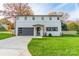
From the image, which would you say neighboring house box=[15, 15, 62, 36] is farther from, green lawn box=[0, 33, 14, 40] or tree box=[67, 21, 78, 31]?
green lawn box=[0, 33, 14, 40]

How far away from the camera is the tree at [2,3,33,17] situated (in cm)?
1141

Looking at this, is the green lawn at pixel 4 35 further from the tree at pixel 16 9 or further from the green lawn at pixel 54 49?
the green lawn at pixel 54 49

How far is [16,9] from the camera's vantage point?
11750mm

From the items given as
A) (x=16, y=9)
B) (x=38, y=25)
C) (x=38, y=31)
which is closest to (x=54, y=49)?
(x=16, y=9)

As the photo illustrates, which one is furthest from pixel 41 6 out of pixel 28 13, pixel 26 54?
pixel 26 54

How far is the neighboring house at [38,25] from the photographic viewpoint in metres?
12.5

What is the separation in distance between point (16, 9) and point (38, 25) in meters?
1.92

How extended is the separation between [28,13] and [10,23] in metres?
1.16

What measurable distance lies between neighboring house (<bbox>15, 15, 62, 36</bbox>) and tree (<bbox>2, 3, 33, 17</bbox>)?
1.45ft

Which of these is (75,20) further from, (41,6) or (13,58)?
(13,58)

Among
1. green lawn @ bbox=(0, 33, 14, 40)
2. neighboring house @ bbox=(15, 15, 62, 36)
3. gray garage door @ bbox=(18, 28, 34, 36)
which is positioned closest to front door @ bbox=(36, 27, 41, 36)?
neighboring house @ bbox=(15, 15, 62, 36)

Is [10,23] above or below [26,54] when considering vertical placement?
above

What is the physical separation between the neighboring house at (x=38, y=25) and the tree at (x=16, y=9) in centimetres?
44

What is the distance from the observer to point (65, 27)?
1259 cm
